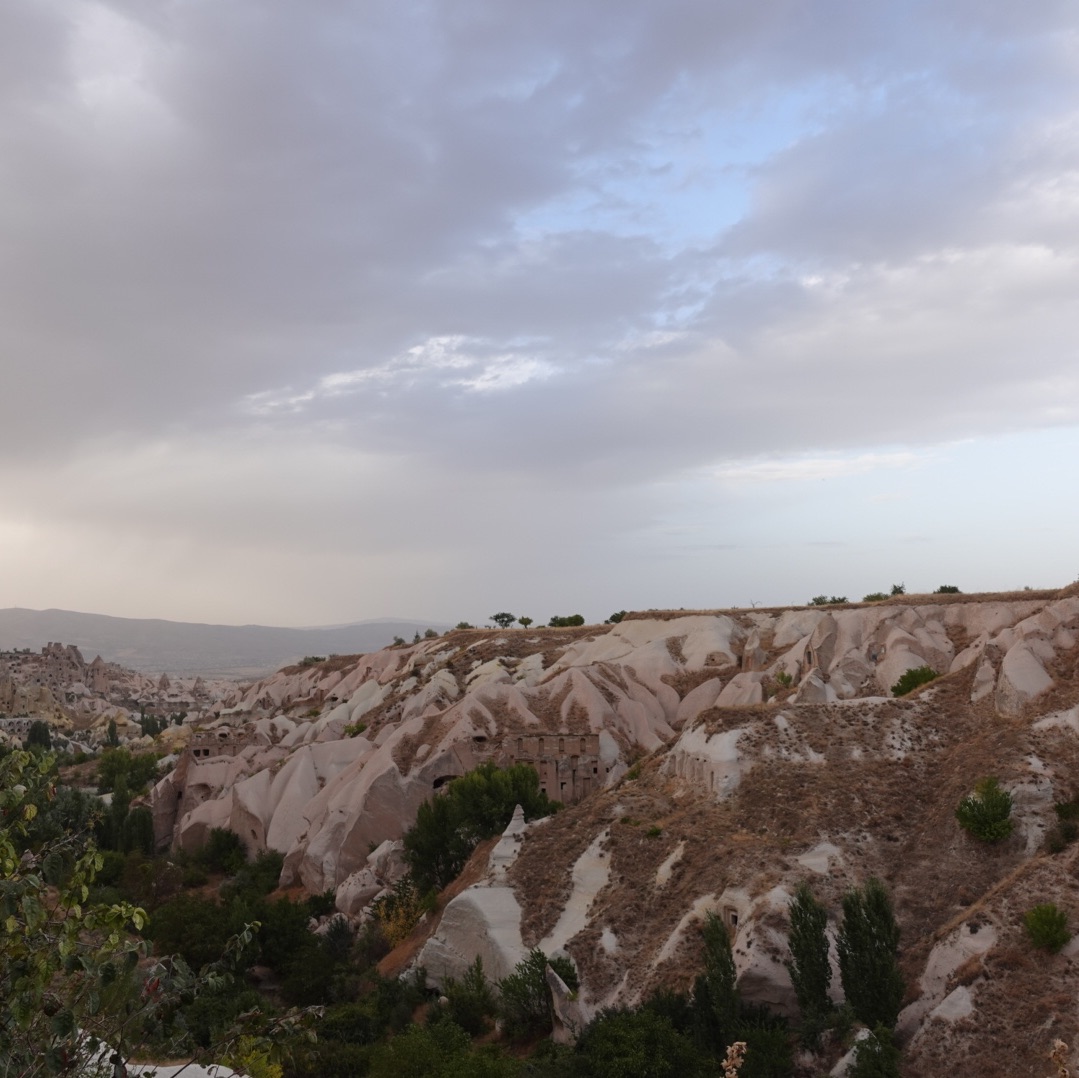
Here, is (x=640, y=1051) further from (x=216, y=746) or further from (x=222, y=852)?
(x=216, y=746)

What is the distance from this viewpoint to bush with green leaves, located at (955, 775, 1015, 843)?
20.7 metres

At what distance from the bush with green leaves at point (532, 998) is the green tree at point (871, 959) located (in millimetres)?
6094

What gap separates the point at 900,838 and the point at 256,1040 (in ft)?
62.2

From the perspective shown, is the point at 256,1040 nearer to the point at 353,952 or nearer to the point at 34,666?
the point at 353,952

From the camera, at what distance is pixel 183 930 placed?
27.6 metres

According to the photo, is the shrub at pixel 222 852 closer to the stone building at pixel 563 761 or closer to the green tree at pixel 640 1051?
the stone building at pixel 563 761

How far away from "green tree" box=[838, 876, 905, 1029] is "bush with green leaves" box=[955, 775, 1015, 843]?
414cm

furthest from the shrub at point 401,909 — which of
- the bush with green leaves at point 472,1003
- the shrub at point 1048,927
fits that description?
the shrub at point 1048,927

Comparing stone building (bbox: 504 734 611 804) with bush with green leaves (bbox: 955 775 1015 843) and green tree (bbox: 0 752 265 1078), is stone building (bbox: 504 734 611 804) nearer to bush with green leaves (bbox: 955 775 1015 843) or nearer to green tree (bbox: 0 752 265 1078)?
bush with green leaves (bbox: 955 775 1015 843)

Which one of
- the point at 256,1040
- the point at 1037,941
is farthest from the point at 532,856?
the point at 256,1040

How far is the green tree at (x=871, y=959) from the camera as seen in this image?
1714 cm

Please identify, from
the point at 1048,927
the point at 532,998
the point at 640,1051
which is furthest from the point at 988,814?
the point at 532,998

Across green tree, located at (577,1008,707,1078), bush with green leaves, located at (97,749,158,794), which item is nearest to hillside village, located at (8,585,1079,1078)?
green tree, located at (577,1008,707,1078)

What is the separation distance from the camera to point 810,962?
17781mm
